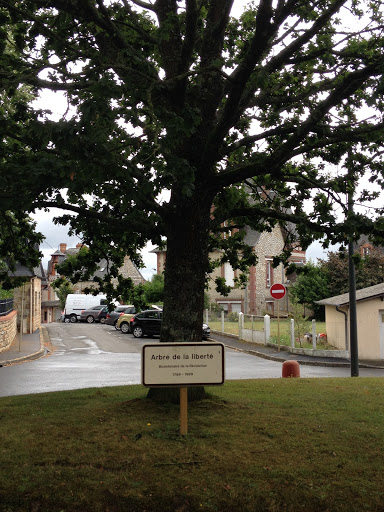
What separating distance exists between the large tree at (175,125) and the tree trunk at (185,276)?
2 centimetres

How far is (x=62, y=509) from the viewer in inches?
179

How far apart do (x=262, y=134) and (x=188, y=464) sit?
5.28m

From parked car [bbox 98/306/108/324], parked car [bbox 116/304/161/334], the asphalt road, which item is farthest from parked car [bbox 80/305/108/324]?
the asphalt road

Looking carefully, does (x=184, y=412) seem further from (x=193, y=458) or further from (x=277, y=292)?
(x=277, y=292)

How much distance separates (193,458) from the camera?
18.0 feet

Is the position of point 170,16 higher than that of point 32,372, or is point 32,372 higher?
point 170,16

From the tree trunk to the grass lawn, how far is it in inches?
36.6

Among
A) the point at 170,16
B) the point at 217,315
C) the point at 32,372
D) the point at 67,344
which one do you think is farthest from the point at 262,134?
the point at 217,315

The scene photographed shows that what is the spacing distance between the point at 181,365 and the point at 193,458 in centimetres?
102

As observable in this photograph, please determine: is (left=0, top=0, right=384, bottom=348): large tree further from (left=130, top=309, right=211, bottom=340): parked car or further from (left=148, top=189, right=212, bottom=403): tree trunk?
(left=130, top=309, right=211, bottom=340): parked car

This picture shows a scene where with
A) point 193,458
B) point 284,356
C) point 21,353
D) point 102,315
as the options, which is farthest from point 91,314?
point 193,458

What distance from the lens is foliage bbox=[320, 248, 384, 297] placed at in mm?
42406

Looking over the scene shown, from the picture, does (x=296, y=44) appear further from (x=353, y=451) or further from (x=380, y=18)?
(x=353, y=451)

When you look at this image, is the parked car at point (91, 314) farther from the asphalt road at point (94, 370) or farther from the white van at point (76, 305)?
the asphalt road at point (94, 370)
